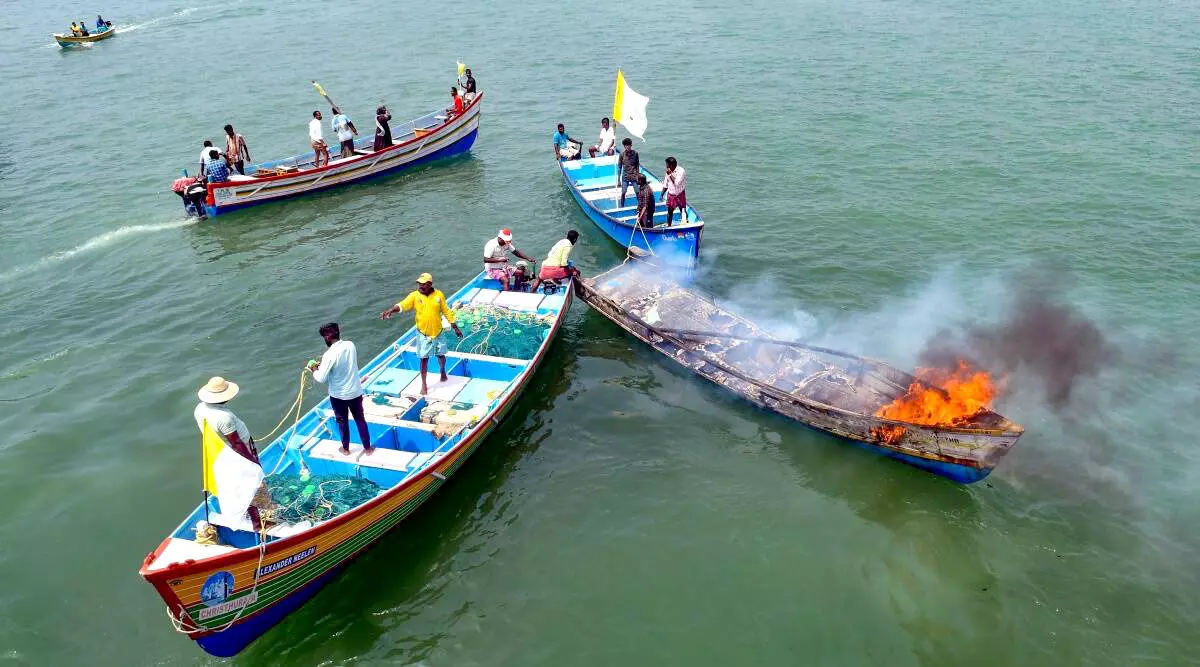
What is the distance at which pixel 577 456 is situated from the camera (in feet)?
40.7

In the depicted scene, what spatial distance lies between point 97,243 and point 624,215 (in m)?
15.0

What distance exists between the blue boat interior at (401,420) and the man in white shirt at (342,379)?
1.41 ft

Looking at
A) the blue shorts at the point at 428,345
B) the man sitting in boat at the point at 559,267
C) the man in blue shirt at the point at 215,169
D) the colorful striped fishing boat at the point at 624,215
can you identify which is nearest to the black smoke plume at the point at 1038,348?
the colorful striped fishing boat at the point at 624,215

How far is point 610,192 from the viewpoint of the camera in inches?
793

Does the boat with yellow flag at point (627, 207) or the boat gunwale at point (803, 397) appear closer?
the boat gunwale at point (803, 397)

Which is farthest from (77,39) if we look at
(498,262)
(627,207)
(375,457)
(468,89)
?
(375,457)

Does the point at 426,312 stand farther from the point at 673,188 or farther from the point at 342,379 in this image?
the point at 673,188

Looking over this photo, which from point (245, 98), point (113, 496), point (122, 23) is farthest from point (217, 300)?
point (122, 23)

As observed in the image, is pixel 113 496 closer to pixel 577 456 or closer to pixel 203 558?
pixel 203 558

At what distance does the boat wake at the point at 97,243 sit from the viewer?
18766 millimetres

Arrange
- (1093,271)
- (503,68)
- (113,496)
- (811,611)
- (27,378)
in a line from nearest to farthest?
(811,611) < (113,496) < (27,378) < (1093,271) < (503,68)

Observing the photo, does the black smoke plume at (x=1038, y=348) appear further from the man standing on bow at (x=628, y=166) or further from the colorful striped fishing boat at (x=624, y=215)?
the man standing on bow at (x=628, y=166)

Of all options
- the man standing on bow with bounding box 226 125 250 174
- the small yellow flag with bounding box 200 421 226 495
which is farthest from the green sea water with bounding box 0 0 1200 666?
the small yellow flag with bounding box 200 421 226 495

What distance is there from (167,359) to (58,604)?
644 centimetres
